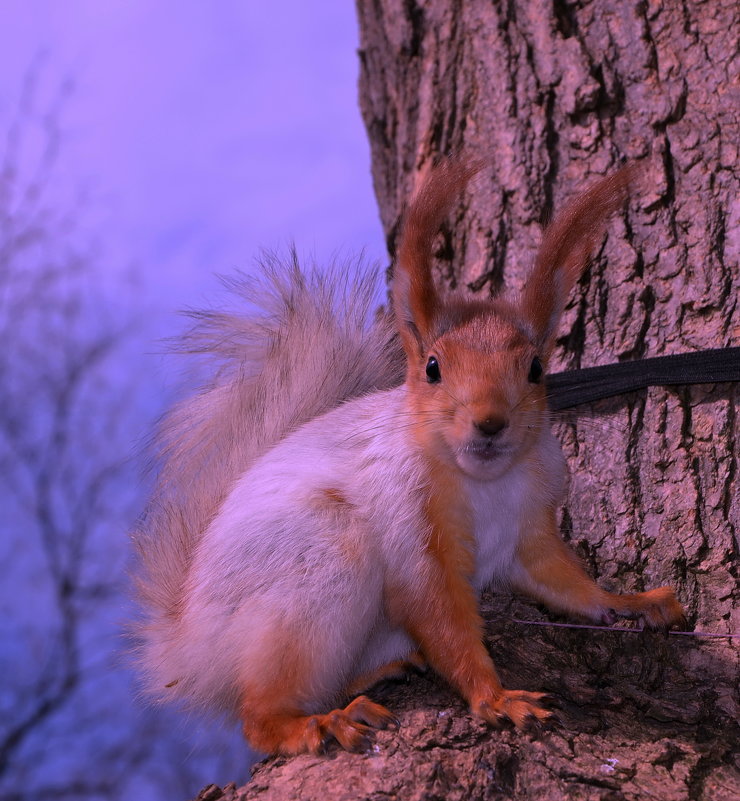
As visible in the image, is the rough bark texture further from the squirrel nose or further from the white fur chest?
the squirrel nose

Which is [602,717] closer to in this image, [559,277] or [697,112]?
[559,277]

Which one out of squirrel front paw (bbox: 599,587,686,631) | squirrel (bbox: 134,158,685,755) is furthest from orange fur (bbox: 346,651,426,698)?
squirrel front paw (bbox: 599,587,686,631)

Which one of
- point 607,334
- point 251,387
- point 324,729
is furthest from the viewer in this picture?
point 607,334

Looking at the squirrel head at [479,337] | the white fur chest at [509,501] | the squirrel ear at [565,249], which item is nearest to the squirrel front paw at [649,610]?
the white fur chest at [509,501]

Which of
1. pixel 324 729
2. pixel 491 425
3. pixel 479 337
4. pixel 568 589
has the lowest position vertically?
pixel 324 729

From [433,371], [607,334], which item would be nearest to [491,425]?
[433,371]

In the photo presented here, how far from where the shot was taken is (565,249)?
1.45 m

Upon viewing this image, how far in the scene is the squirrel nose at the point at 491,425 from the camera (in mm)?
1330

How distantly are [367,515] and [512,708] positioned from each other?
35cm

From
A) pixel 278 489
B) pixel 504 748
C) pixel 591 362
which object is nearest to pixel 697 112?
pixel 591 362

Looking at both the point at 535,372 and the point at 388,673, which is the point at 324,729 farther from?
the point at 535,372

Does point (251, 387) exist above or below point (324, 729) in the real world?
above

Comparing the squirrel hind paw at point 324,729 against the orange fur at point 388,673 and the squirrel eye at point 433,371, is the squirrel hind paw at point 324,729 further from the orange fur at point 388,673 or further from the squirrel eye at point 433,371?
the squirrel eye at point 433,371

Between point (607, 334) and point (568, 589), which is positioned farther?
point (607, 334)
